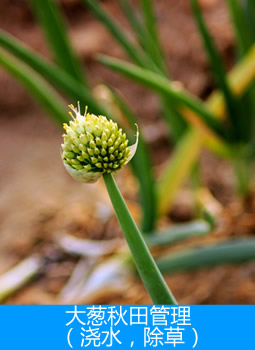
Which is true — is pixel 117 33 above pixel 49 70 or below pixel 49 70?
above

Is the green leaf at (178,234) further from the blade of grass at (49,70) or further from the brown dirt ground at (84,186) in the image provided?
the blade of grass at (49,70)

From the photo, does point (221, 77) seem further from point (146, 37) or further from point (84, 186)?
point (84, 186)

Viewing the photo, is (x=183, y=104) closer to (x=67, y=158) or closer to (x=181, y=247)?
(x=181, y=247)

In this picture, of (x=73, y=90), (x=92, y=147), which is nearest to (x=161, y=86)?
(x=73, y=90)

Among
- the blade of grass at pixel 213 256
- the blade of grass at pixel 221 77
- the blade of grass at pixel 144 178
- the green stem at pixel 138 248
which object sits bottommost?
the green stem at pixel 138 248

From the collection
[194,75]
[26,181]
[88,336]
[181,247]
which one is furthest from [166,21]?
[88,336]

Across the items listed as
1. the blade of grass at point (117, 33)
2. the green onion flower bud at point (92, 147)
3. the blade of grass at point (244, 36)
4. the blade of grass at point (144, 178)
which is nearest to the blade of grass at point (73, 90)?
the blade of grass at point (144, 178)
